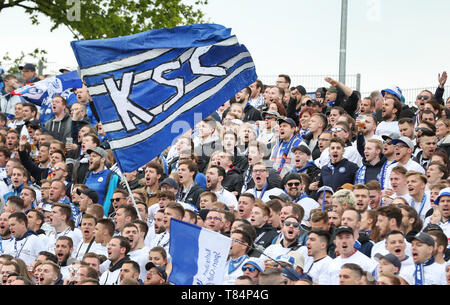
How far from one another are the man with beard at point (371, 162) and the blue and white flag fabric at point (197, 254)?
4.11m

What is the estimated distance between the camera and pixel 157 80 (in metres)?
11.2

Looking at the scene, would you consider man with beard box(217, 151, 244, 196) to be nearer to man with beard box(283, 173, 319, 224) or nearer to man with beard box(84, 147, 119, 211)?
man with beard box(283, 173, 319, 224)

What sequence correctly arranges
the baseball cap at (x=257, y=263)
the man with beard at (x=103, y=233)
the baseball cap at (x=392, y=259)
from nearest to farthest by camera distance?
the baseball cap at (x=392, y=259) < the baseball cap at (x=257, y=263) < the man with beard at (x=103, y=233)

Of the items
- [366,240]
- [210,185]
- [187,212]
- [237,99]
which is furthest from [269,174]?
[237,99]

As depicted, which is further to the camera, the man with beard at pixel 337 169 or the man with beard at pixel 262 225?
the man with beard at pixel 337 169

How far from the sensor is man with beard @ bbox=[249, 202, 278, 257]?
11094mm

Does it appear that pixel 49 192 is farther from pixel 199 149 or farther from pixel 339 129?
pixel 339 129

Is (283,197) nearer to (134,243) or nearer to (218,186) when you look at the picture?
(218,186)

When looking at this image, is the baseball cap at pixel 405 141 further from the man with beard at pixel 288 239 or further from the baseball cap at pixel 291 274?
the baseball cap at pixel 291 274

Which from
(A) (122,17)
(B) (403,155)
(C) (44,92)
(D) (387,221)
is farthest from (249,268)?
(A) (122,17)

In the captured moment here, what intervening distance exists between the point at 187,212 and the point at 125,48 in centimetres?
207

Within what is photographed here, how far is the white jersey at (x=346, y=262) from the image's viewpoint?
951 centimetres

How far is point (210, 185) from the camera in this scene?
1301cm

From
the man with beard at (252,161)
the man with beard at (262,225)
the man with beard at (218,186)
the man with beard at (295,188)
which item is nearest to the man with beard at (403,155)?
the man with beard at (295,188)
